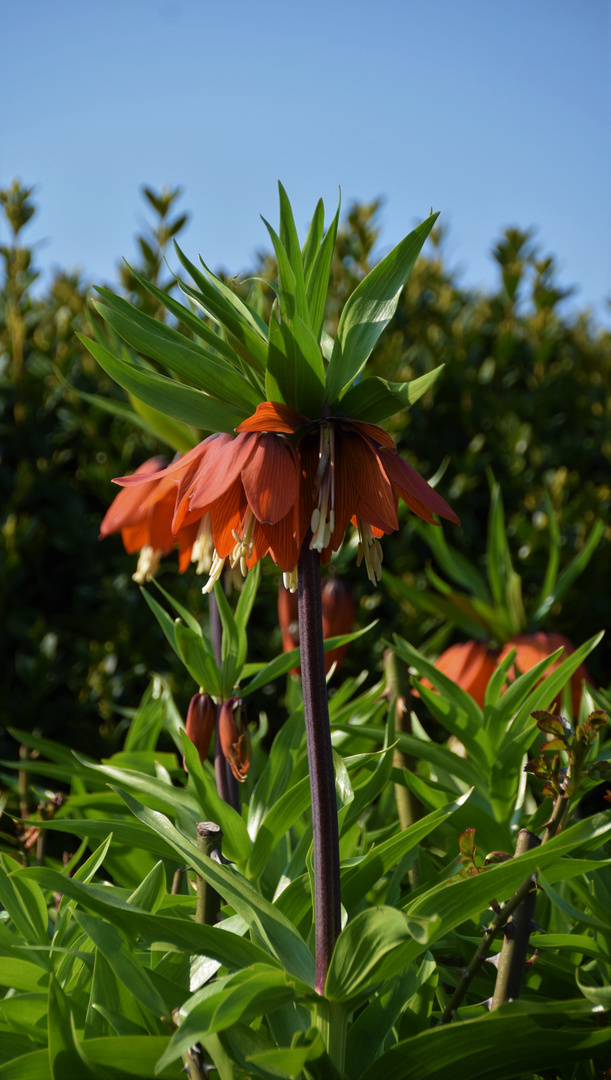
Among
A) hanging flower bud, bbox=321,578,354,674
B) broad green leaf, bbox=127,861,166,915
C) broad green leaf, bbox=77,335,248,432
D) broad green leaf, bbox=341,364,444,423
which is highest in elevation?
broad green leaf, bbox=77,335,248,432

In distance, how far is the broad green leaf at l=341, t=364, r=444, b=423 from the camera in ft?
1.77

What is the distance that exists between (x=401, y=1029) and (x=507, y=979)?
13 centimetres

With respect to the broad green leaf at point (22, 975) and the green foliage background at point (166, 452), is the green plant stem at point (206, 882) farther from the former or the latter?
the green foliage background at point (166, 452)

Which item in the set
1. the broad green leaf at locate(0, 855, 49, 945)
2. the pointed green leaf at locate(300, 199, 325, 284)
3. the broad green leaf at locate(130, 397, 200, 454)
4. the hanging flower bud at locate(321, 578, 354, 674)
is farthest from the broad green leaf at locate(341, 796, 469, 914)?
the hanging flower bud at locate(321, 578, 354, 674)

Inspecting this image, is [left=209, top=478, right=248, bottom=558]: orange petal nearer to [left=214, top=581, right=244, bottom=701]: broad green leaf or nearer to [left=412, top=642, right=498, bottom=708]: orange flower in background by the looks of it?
[left=214, top=581, right=244, bottom=701]: broad green leaf

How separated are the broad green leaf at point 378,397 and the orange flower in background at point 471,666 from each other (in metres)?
0.75

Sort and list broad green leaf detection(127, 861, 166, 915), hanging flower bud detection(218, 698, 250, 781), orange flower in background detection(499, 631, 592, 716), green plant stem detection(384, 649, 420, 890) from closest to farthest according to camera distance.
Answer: broad green leaf detection(127, 861, 166, 915)
hanging flower bud detection(218, 698, 250, 781)
green plant stem detection(384, 649, 420, 890)
orange flower in background detection(499, 631, 592, 716)

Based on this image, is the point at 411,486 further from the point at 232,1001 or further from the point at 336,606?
the point at 336,606

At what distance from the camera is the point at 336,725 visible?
0.80 meters

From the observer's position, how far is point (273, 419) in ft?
1.76

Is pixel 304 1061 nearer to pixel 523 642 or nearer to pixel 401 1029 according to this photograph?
pixel 401 1029

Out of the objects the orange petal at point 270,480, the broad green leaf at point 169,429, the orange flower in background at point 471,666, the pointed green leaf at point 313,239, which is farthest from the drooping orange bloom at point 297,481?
the orange flower in background at point 471,666

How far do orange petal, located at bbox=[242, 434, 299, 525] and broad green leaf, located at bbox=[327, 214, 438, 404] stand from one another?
7cm

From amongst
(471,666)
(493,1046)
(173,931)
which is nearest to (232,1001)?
(173,931)
